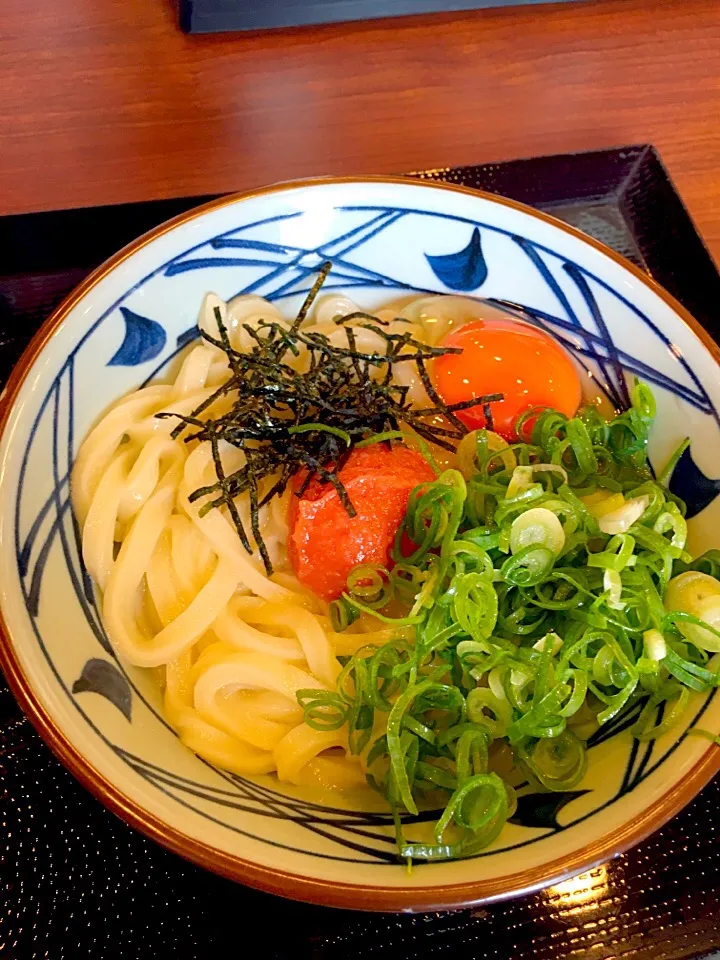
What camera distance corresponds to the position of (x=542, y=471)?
137 centimetres

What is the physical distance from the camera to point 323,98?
2.30 metres

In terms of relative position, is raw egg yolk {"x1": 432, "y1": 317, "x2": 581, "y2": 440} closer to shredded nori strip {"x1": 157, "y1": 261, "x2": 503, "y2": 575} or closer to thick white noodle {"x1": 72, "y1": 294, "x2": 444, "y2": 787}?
shredded nori strip {"x1": 157, "y1": 261, "x2": 503, "y2": 575}

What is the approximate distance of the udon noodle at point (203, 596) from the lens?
4.11 feet

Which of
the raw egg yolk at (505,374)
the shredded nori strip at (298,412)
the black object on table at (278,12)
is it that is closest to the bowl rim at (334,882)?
the shredded nori strip at (298,412)

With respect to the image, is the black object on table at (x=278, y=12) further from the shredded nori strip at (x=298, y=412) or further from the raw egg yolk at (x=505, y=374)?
the raw egg yolk at (x=505, y=374)

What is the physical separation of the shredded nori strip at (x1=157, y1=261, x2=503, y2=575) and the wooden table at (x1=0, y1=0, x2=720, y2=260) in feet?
2.69

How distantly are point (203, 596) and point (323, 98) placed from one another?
165 cm

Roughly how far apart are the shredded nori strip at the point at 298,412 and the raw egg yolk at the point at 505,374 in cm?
5

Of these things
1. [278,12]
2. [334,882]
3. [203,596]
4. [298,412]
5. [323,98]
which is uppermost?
[278,12]

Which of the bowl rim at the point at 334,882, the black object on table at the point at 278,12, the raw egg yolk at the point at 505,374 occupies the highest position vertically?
Result: the black object on table at the point at 278,12

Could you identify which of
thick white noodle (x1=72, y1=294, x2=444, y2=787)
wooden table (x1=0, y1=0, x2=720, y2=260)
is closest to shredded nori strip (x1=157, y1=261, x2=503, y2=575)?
thick white noodle (x1=72, y1=294, x2=444, y2=787)

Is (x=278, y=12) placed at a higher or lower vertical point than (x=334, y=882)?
higher

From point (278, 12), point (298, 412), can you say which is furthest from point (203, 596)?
point (278, 12)

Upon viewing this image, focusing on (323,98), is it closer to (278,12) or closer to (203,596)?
(278,12)
